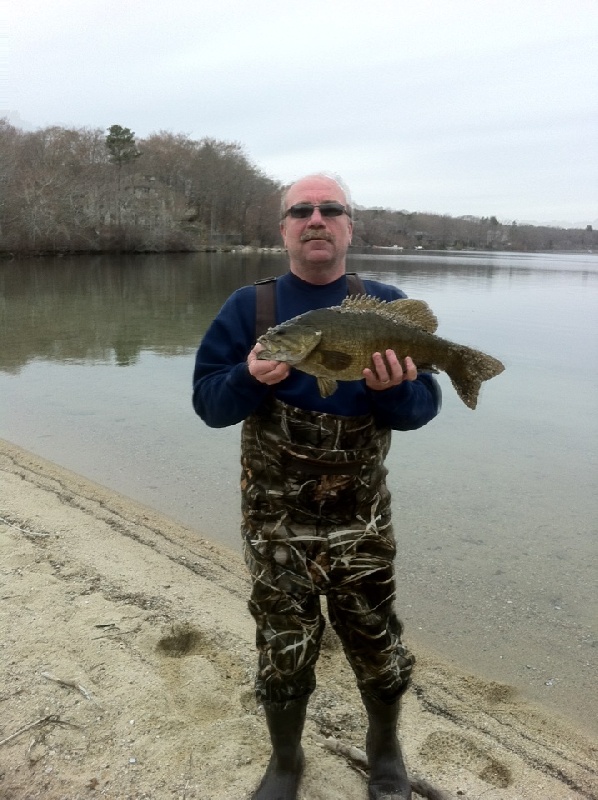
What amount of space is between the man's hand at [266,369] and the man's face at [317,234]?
1.93 ft

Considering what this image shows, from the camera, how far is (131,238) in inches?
2852

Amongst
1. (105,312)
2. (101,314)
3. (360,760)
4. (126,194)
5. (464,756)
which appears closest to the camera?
(360,760)

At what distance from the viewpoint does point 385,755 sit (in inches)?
121

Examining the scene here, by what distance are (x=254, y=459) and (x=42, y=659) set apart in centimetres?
211

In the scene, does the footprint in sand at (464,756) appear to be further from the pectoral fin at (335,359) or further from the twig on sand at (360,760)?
the pectoral fin at (335,359)

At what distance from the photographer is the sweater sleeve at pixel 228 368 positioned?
109 inches

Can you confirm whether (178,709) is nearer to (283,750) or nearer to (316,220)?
(283,750)

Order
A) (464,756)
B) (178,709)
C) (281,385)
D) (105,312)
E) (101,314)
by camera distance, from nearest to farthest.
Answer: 1. (281,385)
2. (464,756)
3. (178,709)
4. (101,314)
5. (105,312)

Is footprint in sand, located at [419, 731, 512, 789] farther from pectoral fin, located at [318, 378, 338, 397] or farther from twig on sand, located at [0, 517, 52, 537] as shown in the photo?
twig on sand, located at [0, 517, 52, 537]

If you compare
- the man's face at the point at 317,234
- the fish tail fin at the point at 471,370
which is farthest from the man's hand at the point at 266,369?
the fish tail fin at the point at 471,370

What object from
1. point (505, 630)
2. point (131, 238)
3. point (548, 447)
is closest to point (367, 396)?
point (505, 630)

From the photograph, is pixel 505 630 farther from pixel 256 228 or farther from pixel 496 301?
pixel 256 228

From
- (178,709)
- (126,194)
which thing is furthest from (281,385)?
(126,194)

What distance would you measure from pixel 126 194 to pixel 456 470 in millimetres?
76834
